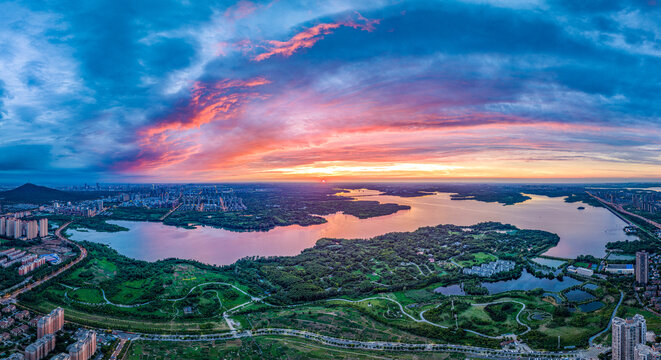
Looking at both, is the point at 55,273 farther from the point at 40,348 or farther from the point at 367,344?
the point at 367,344

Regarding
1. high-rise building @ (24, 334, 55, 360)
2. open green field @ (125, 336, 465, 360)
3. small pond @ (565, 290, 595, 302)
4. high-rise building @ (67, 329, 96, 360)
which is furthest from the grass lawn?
small pond @ (565, 290, 595, 302)

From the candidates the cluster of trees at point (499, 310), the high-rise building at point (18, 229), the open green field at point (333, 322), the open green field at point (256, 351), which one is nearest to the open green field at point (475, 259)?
the cluster of trees at point (499, 310)

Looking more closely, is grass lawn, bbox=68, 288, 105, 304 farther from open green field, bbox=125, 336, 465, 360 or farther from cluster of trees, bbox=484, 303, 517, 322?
cluster of trees, bbox=484, 303, 517, 322

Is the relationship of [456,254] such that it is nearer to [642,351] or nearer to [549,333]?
[549,333]

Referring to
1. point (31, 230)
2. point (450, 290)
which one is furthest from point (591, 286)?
point (31, 230)

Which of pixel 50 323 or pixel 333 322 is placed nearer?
pixel 50 323

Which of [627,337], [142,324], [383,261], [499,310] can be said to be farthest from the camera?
[383,261]

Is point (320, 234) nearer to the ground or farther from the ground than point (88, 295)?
farther from the ground
